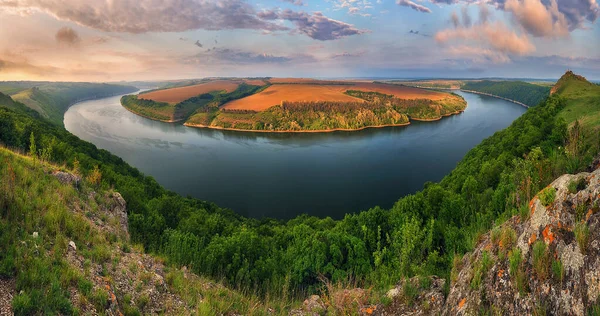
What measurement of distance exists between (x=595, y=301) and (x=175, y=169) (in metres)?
57.8

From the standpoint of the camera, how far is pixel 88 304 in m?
5.19

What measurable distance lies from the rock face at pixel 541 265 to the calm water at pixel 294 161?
32759mm

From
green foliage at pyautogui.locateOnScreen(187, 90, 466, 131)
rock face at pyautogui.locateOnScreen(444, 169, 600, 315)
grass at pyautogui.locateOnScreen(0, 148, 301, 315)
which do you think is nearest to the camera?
rock face at pyautogui.locateOnScreen(444, 169, 600, 315)

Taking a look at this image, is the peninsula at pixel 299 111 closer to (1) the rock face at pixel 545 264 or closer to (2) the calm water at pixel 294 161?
(2) the calm water at pixel 294 161

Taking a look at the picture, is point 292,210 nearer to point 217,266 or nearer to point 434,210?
point 434,210

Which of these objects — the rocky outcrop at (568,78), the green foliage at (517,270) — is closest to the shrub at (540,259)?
the green foliage at (517,270)

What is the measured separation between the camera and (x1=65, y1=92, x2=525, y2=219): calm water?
137 ft

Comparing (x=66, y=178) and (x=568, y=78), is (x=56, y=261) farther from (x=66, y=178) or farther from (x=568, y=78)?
(x=568, y=78)

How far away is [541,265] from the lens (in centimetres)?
432

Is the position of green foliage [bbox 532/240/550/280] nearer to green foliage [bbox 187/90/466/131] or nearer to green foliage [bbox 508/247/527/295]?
green foliage [bbox 508/247/527/295]

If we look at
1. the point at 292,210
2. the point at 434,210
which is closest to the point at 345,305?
the point at 434,210

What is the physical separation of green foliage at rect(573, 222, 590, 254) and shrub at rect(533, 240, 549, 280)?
1.41 ft

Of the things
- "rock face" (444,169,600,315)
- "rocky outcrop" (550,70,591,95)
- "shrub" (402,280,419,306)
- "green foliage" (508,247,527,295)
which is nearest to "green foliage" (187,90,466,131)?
"rocky outcrop" (550,70,591,95)

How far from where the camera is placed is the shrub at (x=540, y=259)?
4.27 metres
